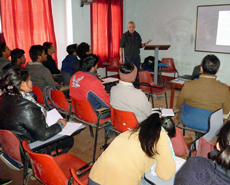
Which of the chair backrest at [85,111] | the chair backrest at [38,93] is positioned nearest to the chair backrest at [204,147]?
the chair backrest at [85,111]

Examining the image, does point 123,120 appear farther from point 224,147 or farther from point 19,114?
point 224,147

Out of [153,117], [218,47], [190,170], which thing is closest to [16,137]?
[153,117]

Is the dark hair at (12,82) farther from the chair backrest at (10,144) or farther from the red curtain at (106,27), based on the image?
the red curtain at (106,27)

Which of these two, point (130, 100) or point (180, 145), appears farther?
point (130, 100)

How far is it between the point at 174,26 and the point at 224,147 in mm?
5905

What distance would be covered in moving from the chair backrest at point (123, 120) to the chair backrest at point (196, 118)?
2.21 ft

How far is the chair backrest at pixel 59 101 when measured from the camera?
110 inches

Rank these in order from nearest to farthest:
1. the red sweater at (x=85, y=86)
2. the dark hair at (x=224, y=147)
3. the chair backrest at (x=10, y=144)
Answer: the dark hair at (x=224, y=147), the chair backrest at (x=10, y=144), the red sweater at (x=85, y=86)

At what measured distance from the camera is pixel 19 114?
169cm

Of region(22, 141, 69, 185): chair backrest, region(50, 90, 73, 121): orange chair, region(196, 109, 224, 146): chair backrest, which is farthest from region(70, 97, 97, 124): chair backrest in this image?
region(196, 109, 224, 146): chair backrest

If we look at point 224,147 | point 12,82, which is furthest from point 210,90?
point 12,82

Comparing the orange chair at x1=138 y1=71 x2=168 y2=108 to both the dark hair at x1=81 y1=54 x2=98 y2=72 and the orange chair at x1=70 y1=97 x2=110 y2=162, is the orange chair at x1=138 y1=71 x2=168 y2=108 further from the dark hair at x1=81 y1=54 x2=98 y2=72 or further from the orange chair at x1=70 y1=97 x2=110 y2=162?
the orange chair at x1=70 y1=97 x2=110 y2=162

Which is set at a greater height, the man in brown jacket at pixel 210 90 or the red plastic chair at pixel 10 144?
the man in brown jacket at pixel 210 90

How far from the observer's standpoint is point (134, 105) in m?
2.17
